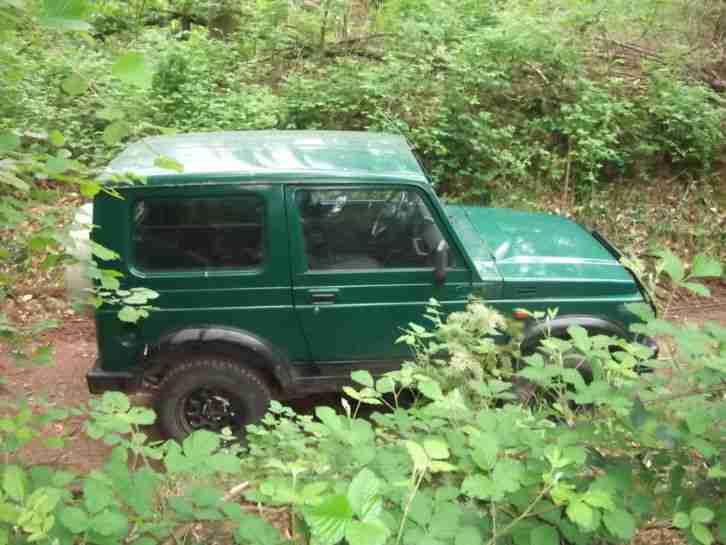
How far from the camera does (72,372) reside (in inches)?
211

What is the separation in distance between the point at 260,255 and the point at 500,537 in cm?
256

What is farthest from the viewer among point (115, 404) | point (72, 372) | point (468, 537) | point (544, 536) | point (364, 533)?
point (72, 372)

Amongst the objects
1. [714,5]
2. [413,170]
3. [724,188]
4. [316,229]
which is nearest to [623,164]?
[724,188]

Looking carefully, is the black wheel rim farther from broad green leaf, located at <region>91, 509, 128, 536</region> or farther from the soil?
broad green leaf, located at <region>91, 509, 128, 536</region>

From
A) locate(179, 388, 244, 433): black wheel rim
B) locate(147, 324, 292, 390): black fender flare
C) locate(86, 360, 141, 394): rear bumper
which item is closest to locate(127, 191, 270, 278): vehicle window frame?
locate(147, 324, 292, 390): black fender flare

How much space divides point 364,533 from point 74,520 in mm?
784

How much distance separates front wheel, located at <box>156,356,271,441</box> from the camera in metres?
3.96

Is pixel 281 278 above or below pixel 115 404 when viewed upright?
below

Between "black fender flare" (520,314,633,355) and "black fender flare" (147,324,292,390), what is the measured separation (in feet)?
4.87

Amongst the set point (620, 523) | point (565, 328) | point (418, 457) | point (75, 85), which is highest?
point (75, 85)

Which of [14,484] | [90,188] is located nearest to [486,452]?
[14,484]

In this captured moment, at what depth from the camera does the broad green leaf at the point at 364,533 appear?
1.03 metres

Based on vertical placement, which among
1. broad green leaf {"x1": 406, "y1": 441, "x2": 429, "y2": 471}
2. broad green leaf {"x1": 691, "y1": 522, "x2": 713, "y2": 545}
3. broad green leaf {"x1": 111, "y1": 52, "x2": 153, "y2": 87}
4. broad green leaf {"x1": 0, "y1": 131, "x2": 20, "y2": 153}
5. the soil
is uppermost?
broad green leaf {"x1": 111, "y1": 52, "x2": 153, "y2": 87}

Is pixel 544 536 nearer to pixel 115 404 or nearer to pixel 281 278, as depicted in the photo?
pixel 115 404
